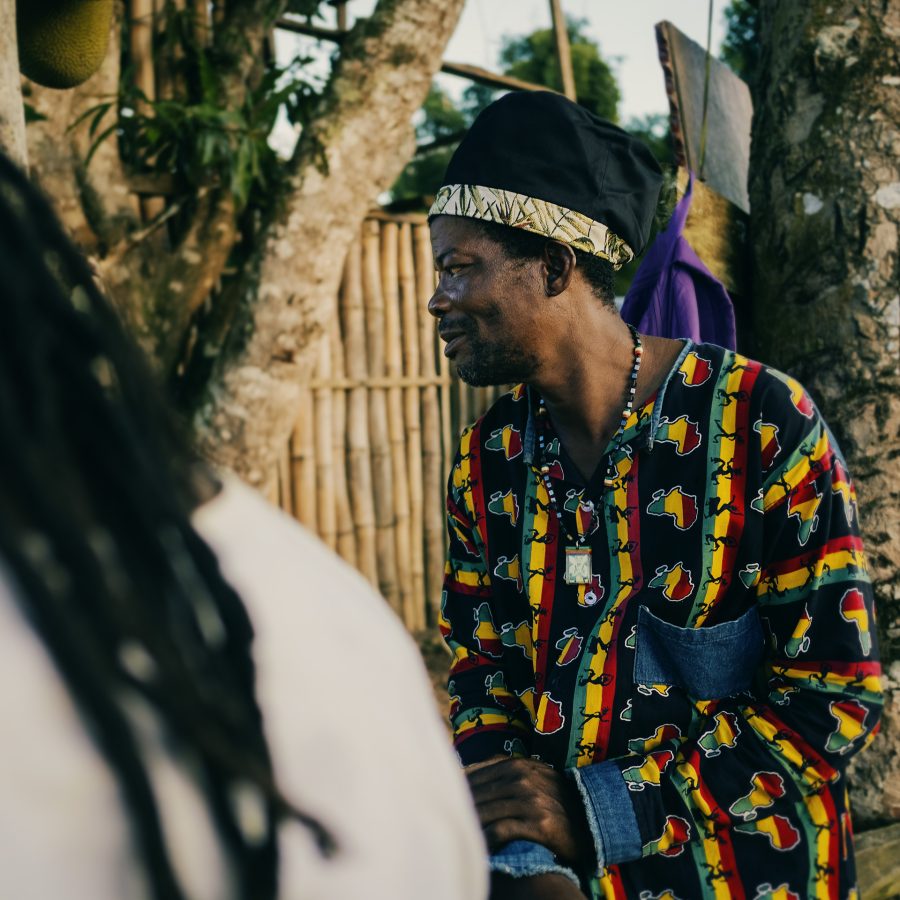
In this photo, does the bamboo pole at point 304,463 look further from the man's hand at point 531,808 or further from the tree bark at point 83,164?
the man's hand at point 531,808

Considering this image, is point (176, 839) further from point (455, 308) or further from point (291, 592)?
point (455, 308)

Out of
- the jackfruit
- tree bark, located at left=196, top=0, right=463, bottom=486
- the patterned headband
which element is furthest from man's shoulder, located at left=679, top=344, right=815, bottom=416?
tree bark, located at left=196, top=0, right=463, bottom=486

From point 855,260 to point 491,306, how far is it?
0.84m

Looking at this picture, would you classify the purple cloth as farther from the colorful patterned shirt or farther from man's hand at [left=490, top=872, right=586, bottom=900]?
man's hand at [left=490, top=872, right=586, bottom=900]

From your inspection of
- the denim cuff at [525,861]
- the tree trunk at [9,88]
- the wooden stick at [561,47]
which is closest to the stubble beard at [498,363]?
the denim cuff at [525,861]

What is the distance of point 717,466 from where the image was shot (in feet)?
5.42

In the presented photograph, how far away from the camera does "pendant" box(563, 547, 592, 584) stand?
1705 millimetres

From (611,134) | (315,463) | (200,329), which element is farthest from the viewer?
(315,463)

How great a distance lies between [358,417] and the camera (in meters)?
5.38

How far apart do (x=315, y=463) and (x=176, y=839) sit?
476cm

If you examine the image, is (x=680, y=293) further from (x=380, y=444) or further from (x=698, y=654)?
(x=380, y=444)

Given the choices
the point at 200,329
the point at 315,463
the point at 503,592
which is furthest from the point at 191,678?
the point at 315,463

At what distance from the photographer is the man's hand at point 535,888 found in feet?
4.70

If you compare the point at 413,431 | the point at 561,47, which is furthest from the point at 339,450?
the point at 561,47
